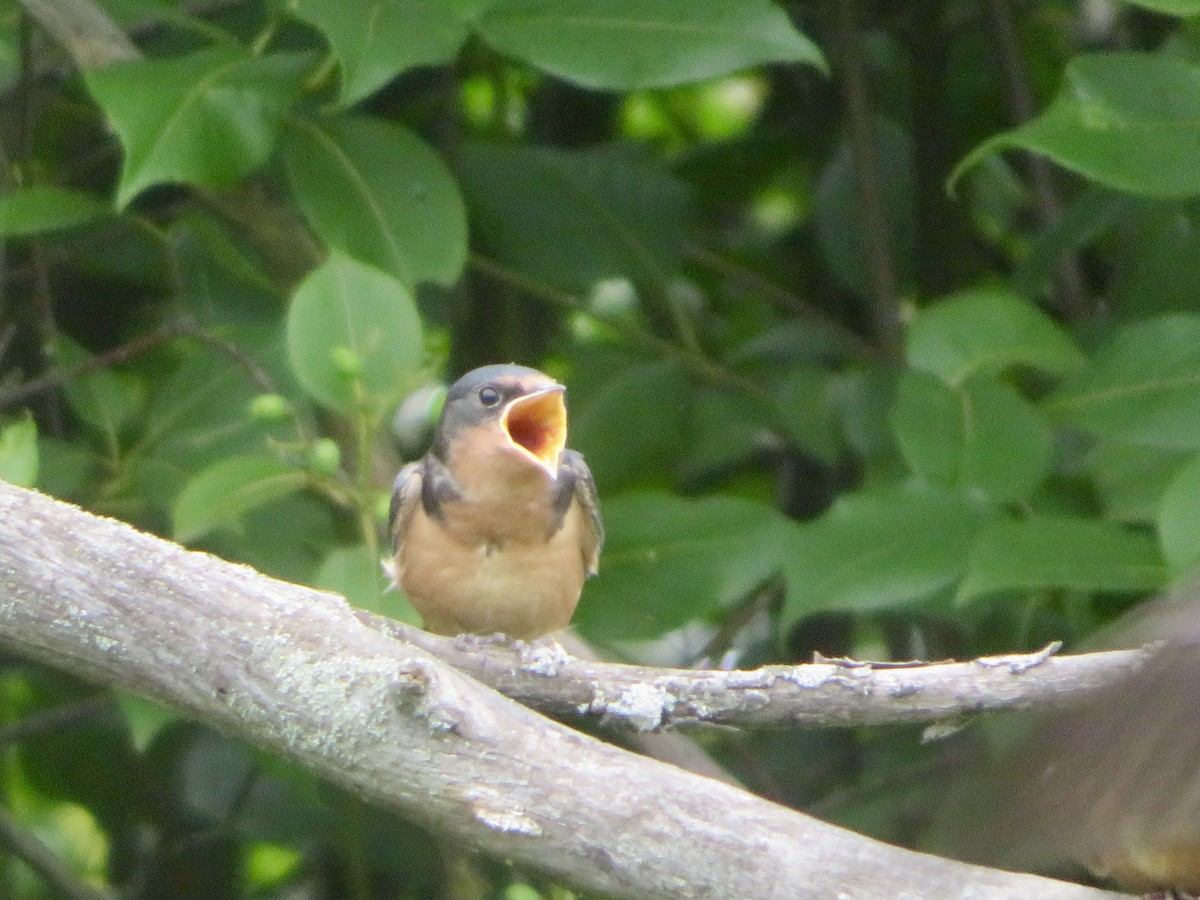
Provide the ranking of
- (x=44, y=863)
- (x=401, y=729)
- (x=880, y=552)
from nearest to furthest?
1. (x=401, y=729)
2. (x=880, y=552)
3. (x=44, y=863)

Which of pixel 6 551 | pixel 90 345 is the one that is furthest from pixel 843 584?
pixel 90 345

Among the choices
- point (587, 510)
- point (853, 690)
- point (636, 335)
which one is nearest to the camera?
point (853, 690)

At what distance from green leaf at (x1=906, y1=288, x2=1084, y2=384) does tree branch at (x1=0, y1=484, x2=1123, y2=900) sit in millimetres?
1505

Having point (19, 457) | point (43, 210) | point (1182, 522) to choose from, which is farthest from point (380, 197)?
point (1182, 522)

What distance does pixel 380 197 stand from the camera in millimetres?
3273

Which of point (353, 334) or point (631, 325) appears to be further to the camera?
point (631, 325)

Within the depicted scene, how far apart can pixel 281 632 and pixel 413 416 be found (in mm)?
1864

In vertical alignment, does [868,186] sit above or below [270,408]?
below

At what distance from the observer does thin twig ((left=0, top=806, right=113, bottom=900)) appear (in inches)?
146

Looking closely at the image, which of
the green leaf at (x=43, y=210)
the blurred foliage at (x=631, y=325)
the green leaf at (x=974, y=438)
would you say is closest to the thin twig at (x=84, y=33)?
the blurred foliage at (x=631, y=325)

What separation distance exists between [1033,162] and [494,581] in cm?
207

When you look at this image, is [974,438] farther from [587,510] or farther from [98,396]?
[98,396]

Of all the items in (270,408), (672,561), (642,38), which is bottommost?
(672,561)

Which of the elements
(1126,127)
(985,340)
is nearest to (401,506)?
(985,340)
